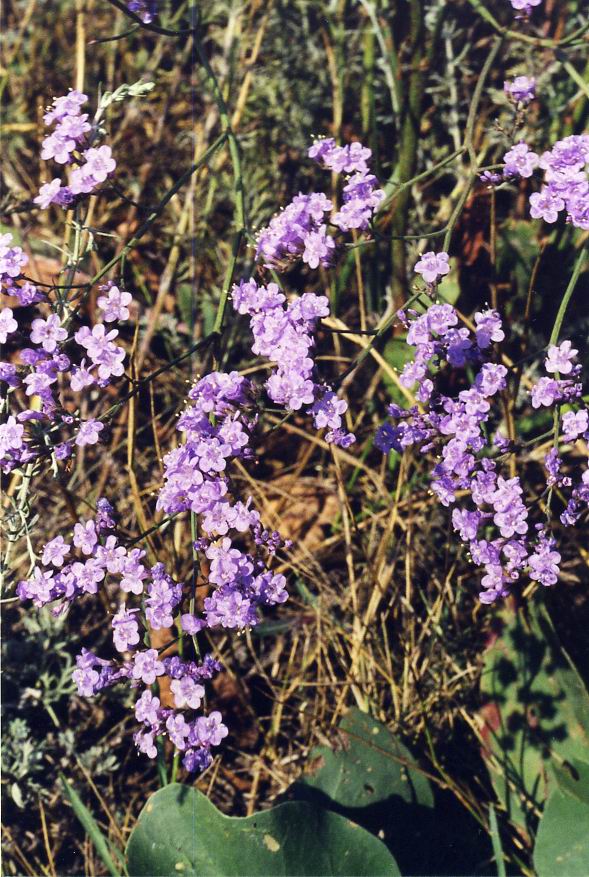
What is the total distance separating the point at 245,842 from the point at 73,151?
156cm

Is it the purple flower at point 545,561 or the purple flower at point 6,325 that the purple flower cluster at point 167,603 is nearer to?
the purple flower at point 6,325

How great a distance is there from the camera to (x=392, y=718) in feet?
7.66

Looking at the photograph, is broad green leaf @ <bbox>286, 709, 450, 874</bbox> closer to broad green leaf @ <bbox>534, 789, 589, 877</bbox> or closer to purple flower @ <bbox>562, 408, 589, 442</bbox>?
broad green leaf @ <bbox>534, 789, 589, 877</bbox>

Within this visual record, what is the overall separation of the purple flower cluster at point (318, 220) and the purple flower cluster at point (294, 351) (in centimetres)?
11

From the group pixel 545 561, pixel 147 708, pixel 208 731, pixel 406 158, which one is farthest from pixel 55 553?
pixel 406 158

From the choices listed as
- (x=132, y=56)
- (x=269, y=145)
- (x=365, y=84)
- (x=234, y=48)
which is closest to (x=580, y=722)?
(x=365, y=84)

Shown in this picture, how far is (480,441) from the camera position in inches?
67.6

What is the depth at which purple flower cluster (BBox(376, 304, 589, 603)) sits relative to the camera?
1.71 metres

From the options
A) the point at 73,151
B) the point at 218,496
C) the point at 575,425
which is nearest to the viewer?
the point at 218,496

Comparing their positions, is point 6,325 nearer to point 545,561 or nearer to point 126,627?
point 126,627

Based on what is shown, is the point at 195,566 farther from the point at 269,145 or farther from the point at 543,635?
the point at 269,145

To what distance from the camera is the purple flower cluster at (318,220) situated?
1788 millimetres

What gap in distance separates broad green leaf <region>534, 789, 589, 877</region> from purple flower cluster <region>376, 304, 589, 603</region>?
58cm

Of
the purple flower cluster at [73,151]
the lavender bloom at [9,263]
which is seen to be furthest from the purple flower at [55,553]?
the purple flower cluster at [73,151]
